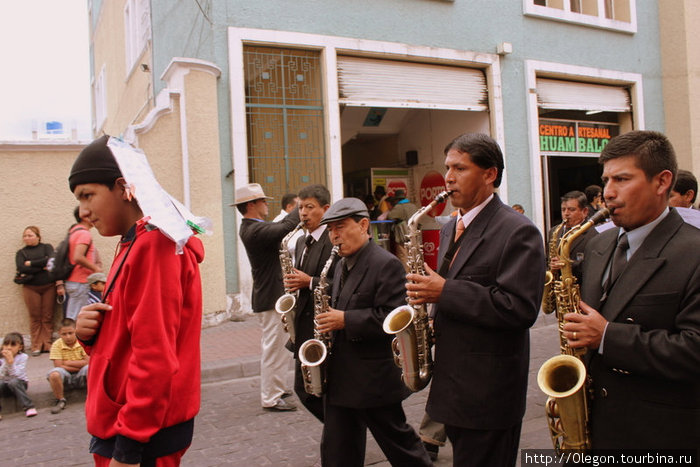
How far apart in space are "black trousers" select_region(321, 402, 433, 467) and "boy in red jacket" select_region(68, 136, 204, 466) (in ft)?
4.24

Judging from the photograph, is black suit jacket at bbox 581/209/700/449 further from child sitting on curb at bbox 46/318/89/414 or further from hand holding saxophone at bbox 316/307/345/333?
child sitting on curb at bbox 46/318/89/414

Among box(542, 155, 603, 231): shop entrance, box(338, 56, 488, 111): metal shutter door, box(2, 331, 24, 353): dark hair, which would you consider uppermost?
box(338, 56, 488, 111): metal shutter door

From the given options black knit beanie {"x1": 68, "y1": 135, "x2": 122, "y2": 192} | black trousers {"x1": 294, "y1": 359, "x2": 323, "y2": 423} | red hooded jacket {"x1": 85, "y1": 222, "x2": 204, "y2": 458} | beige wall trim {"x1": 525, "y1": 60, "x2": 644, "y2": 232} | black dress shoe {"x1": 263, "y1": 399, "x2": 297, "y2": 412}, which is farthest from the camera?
beige wall trim {"x1": 525, "y1": 60, "x2": 644, "y2": 232}

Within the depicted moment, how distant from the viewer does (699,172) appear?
14602 mm

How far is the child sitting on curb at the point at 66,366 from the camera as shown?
A: 19.7 ft

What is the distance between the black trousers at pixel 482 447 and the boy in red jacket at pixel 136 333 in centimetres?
123

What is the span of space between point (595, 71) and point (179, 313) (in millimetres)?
13700

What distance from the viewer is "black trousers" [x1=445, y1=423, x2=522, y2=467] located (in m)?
2.58

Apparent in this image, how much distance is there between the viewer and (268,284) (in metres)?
5.64

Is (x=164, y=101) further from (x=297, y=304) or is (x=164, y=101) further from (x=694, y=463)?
(x=694, y=463)

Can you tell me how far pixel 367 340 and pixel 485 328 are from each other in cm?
92

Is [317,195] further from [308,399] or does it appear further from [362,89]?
[362,89]

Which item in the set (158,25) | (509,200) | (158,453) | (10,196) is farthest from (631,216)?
(158,25)

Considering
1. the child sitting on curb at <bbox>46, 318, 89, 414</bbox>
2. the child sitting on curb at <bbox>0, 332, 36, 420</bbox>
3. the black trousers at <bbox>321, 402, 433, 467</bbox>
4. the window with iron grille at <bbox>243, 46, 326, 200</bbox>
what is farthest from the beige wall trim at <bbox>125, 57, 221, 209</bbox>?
the black trousers at <bbox>321, 402, 433, 467</bbox>
